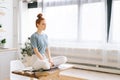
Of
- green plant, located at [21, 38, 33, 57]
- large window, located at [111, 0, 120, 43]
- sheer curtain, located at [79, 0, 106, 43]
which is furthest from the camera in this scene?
green plant, located at [21, 38, 33, 57]

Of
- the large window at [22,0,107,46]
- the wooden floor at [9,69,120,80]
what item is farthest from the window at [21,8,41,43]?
the wooden floor at [9,69,120,80]

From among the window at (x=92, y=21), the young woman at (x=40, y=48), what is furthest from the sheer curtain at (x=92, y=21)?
the young woman at (x=40, y=48)

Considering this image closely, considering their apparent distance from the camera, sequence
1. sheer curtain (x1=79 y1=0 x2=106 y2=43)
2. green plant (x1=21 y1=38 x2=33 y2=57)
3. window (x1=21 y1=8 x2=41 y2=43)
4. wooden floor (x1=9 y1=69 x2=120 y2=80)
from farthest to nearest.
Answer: window (x1=21 y1=8 x2=41 y2=43) < green plant (x1=21 y1=38 x2=33 y2=57) < sheer curtain (x1=79 y1=0 x2=106 y2=43) < wooden floor (x1=9 y1=69 x2=120 y2=80)

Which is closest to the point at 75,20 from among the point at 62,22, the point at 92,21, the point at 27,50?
the point at 62,22

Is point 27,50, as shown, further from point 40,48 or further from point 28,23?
point 40,48

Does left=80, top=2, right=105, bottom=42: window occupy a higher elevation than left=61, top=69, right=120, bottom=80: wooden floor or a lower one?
higher

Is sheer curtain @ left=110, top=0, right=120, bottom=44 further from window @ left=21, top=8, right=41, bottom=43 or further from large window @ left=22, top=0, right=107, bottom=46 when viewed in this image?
window @ left=21, top=8, right=41, bottom=43

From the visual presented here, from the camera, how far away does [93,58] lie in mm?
4836

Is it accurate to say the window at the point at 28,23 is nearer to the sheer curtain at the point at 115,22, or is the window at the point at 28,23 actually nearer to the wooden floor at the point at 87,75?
the wooden floor at the point at 87,75

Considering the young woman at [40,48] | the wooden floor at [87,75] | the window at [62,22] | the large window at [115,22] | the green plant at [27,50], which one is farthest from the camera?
the window at [62,22]

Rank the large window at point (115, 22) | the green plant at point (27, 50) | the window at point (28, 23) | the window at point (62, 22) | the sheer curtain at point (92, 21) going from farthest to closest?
the window at point (28, 23)
the window at point (62, 22)
the green plant at point (27, 50)
the sheer curtain at point (92, 21)
the large window at point (115, 22)

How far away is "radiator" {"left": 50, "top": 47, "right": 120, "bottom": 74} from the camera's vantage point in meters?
4.50

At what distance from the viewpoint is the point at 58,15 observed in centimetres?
545

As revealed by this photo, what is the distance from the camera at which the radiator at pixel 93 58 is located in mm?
4500
